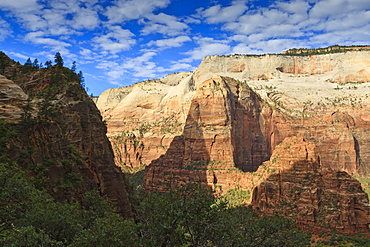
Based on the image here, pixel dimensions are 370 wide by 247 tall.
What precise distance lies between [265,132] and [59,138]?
69386 mm

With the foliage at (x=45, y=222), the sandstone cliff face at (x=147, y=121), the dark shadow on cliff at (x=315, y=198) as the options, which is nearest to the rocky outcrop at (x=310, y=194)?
the dark shadow on cliff at (x=315, y=198)

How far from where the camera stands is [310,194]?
1831 inches

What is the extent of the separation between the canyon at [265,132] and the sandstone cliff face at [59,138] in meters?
9.84

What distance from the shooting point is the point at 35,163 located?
26.5 meters

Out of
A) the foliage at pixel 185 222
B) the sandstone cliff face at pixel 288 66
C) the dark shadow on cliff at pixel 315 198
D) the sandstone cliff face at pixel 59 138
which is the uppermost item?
the sandstone cliff face at pixel 288 66

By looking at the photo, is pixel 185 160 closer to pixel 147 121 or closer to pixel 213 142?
pixel 213 142

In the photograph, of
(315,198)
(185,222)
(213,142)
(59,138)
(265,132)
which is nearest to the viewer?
(185,222)

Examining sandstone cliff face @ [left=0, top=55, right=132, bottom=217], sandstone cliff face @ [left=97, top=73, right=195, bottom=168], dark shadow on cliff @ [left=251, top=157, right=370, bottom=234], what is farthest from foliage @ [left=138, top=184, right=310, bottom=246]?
sandstone cliff face @ [left=97, top=73, right=195, bottom=168]

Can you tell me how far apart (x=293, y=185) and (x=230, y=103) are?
109 feet

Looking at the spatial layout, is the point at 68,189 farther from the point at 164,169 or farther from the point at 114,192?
the point at 164,169

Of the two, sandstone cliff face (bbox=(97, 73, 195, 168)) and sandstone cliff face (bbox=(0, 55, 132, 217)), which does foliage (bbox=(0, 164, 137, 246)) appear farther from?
sandstone cliff face (bbox=(97, 73, 195, 168))

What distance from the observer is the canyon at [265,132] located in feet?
157

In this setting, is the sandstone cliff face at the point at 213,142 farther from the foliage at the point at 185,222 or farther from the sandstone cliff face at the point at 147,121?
the foliage at the point at 185,222

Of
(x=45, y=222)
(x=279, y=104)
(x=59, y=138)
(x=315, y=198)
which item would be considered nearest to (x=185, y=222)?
(x=45, y=222)
